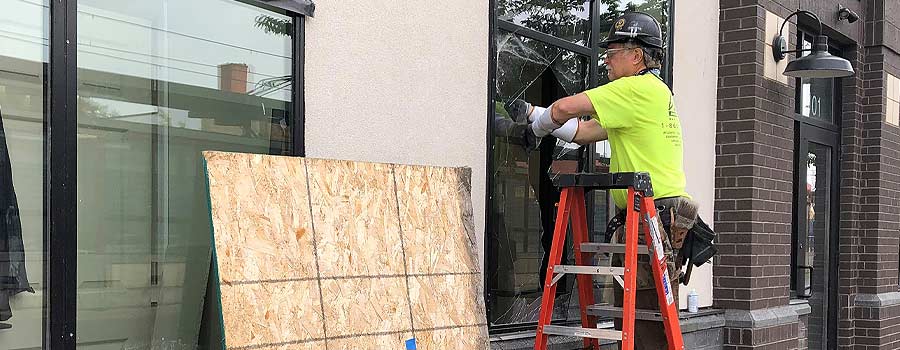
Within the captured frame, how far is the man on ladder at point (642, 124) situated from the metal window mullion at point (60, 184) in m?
2.41

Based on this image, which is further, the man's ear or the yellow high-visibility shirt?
the man's ear

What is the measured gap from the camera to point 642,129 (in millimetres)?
4832

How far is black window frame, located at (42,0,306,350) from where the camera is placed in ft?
11.0

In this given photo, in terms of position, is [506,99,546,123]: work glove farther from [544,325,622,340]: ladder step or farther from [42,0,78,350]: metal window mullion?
[42,0,78,350]: metal window mullion

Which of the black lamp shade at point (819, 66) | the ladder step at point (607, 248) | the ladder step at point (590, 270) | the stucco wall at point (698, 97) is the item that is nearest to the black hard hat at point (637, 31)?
the ladder step at point (607, 248)

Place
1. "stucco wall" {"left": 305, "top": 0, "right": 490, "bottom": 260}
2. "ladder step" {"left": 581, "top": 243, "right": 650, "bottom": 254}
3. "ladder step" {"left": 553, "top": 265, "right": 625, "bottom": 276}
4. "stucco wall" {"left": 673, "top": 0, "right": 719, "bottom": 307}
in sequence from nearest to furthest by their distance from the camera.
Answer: "stucco wall" {"left": 305, "top": 0, "right": 490, "bottom": 260} < "ladder step" {"left": 553, "top": 265, "right": 625, "bottom": 276} < "ladder step" {"left": 581, "top": 243, "right": 650, "bottom": 254} < "stucco wall" {"left": 673, "top": 0, "right": 719, "bottom": 307}

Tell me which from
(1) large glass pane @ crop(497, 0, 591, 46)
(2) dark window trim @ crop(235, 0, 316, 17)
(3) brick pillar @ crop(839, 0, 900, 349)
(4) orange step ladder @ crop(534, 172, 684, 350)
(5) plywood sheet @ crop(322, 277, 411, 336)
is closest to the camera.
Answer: (5) plywood sheet @ crop(322, 277, 411, 336)

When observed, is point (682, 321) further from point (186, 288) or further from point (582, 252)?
point (186, 288)

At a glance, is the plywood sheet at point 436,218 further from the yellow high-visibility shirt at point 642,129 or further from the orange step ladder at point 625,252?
the yellow high-visibility shirt at point 642,129

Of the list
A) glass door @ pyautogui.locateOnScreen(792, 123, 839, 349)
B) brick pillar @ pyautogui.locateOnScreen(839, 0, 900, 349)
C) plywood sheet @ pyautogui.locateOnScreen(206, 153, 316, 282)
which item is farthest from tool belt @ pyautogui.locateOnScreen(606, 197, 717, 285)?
brick pillar @ pyautogui.locateOnScreen(839, 0, 900, 349)

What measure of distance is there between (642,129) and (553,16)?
4.72 feet

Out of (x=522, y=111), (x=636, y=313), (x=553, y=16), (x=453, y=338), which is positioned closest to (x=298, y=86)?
(x=453, y=338)

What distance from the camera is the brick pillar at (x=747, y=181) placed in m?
7.59

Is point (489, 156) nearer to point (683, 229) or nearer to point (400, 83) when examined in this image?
point (400, 83)
